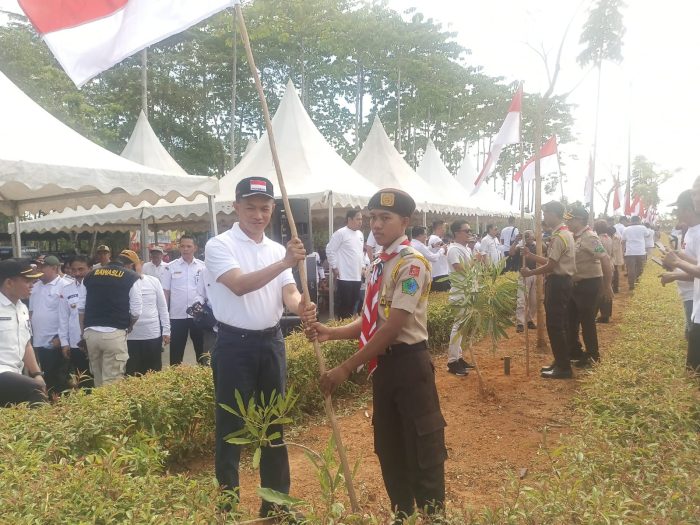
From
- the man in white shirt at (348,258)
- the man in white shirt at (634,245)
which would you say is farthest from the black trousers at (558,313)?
the man in white shirt at (634,245)

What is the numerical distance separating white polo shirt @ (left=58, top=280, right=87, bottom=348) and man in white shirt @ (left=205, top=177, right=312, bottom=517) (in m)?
3.87

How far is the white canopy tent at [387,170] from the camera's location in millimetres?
16047

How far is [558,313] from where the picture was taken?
623 cm

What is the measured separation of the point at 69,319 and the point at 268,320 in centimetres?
419

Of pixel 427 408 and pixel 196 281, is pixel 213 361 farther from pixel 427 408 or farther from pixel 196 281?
pixel 196 281

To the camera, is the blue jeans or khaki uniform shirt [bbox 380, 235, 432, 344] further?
the blue jeans

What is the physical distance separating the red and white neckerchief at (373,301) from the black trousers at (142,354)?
4.06 metres

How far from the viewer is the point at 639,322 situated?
21.9 feet

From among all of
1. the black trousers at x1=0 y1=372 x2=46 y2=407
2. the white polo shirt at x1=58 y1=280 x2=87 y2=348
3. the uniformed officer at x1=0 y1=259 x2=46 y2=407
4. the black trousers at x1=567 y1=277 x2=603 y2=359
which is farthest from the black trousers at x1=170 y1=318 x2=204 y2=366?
the black trousers at x1=567 y1=277 x2=603 y2=359

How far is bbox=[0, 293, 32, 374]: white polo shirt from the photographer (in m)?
Result: 3.91

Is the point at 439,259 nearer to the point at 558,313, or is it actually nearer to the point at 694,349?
the point at 558,313

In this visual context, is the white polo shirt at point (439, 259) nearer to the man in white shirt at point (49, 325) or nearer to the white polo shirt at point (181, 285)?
the white polo shirt at point (181, 285)

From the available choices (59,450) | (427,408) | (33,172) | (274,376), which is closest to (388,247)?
(427,408)

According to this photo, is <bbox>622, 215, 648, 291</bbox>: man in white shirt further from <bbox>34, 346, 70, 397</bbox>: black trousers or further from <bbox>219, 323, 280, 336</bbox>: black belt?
<bbox>219, 323, 280, 336</bbox>: black belt
